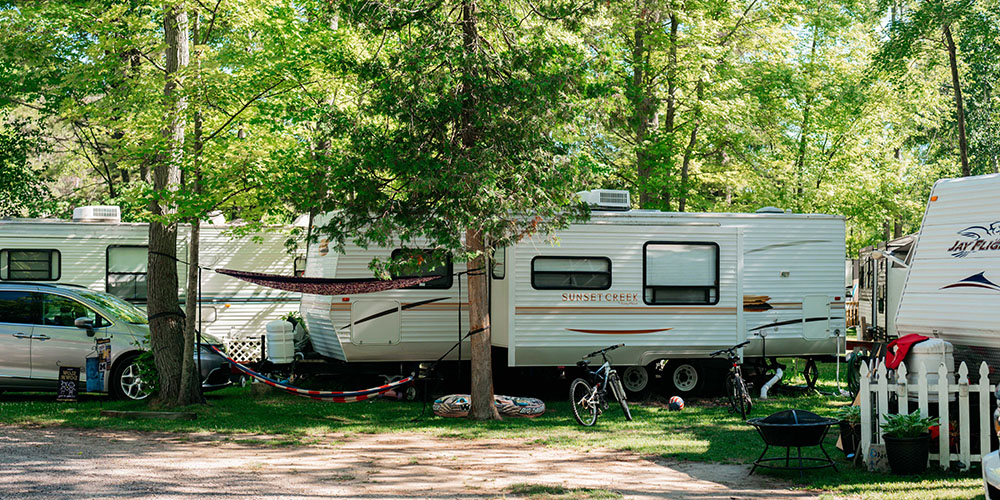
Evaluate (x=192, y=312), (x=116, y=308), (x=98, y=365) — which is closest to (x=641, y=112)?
(x=192, y=312)

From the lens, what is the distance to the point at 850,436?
8586 mm

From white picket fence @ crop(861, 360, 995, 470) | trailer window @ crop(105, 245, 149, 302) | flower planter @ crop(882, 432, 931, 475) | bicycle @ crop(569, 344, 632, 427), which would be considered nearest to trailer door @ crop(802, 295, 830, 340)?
bicycle @ crop(569, 344, 632, 427)

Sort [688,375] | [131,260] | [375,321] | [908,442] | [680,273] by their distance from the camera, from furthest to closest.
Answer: [131,260] < [688,375] < [680,273] < [375,321] < [908,442]

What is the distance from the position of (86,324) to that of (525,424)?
616 centimetres

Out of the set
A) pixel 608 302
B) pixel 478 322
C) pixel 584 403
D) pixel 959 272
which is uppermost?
pixel 959 272

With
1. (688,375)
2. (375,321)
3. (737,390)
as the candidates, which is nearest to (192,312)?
(375,321)

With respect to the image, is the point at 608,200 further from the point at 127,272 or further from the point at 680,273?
the point at 127,272

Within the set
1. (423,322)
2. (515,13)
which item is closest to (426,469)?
(423,322)

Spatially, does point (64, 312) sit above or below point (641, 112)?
below

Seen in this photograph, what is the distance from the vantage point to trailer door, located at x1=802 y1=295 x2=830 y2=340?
46.3ft

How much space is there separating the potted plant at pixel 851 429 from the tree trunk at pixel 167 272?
8.34 m

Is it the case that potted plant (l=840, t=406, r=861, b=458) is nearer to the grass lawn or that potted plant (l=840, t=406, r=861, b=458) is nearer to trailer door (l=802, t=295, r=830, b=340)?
the grass lawn

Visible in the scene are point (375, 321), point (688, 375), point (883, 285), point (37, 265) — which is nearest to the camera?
point (375, 321)

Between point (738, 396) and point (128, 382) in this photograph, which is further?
point (128, 382)
